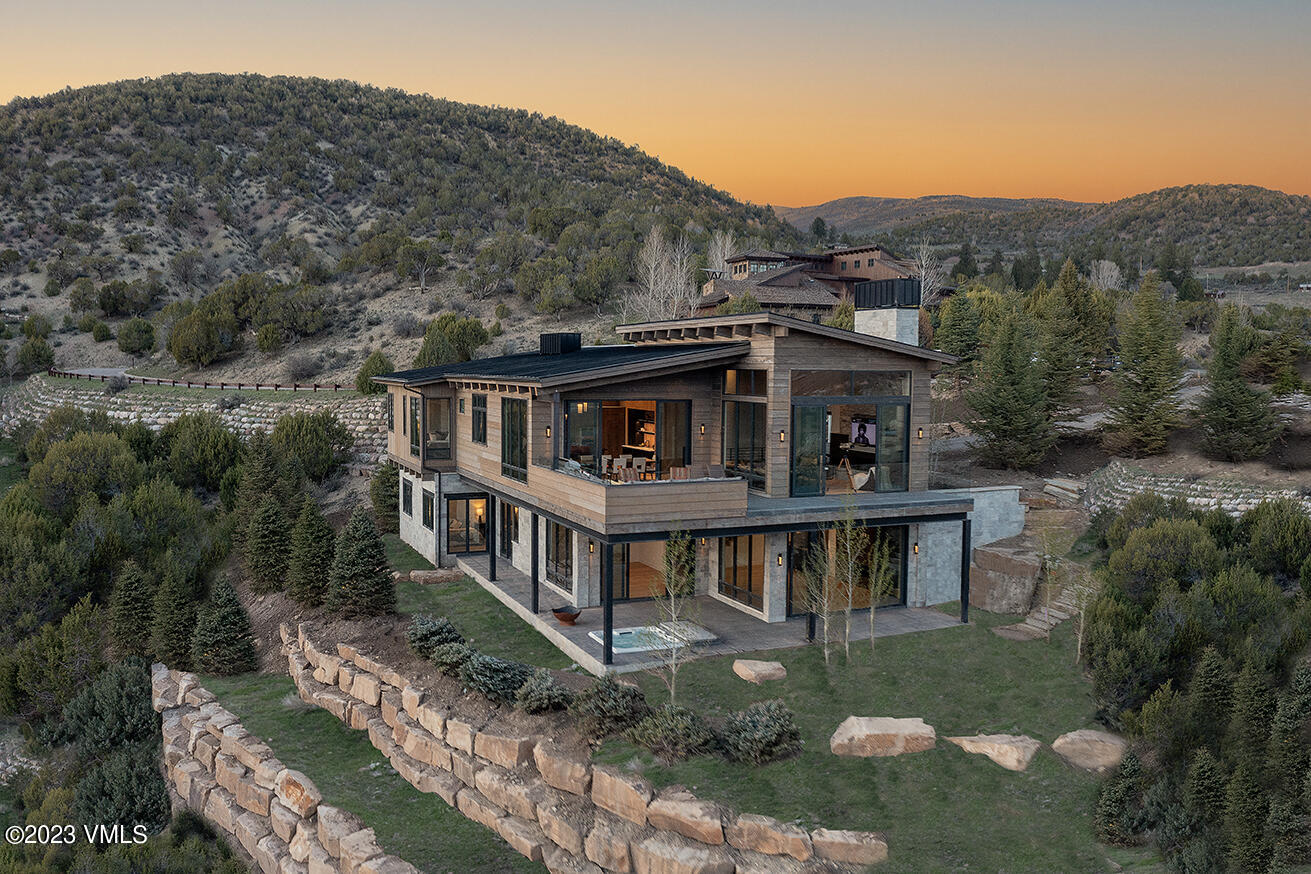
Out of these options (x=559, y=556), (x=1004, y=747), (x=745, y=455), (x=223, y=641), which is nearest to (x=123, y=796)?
(x=223, y=641)

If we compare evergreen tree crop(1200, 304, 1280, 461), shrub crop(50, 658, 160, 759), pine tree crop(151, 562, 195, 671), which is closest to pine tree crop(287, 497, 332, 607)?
pine tree crop(151, 562, 195, 671)

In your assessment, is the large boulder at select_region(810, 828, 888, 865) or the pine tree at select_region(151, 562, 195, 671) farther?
the pine tree at select_region(151, 562, 195, 671)

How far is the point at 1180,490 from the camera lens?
65.3ft

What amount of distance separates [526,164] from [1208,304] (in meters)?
69.9

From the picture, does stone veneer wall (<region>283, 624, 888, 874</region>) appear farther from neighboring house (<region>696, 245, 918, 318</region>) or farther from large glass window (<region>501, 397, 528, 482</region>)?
neighboring house (<region>696, 245, 918, 318</region>)

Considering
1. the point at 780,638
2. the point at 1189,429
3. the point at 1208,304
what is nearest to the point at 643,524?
the point at 780,638

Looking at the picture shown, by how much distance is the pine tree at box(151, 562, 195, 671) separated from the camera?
2003 cm

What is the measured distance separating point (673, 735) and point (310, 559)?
11.8m

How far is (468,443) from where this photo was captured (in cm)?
2245

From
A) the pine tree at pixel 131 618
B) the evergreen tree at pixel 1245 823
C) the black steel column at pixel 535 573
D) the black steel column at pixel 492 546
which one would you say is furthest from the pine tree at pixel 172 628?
the evergreen tree at pixel 1245 823

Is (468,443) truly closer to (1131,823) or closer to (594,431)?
(594,431)

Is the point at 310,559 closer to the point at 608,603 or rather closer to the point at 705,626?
the point at 608,603

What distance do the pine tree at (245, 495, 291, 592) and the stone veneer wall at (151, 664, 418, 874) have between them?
4647mm

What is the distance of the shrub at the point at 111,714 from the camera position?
18.3 metres
